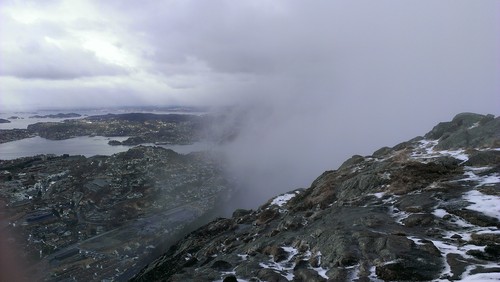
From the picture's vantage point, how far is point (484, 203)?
24.5 m

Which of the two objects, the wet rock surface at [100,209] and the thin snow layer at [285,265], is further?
the wet rock surface at [100,209]

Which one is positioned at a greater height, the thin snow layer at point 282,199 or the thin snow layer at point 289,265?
the thin snow layer at point 289,265

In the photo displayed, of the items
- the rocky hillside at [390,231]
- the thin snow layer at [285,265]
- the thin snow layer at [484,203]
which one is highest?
the thin snow layer at [484,203]

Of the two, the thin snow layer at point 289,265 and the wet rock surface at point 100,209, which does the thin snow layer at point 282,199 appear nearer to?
the wet rock surface at point 100,209

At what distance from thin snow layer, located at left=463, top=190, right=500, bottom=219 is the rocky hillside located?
0.19 ft

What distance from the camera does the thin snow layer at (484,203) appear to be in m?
23.0

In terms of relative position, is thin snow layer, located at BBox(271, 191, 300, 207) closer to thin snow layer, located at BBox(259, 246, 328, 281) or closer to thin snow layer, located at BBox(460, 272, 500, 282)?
thin snow layer, located at BBox(259, 246, 328, 281)

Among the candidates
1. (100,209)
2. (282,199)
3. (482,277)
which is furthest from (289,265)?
(100,209)

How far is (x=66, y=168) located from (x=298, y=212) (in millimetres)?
158241

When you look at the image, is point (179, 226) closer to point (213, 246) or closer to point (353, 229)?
point (213, 246)

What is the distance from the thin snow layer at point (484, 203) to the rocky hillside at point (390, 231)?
0.06 metres

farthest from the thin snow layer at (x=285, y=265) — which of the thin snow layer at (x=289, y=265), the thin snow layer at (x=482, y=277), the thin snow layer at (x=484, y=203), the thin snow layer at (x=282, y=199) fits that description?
the thin snow layer at (x=282, y=199)

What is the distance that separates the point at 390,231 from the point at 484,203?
24.9 feet

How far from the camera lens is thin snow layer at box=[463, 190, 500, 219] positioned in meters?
23.0
